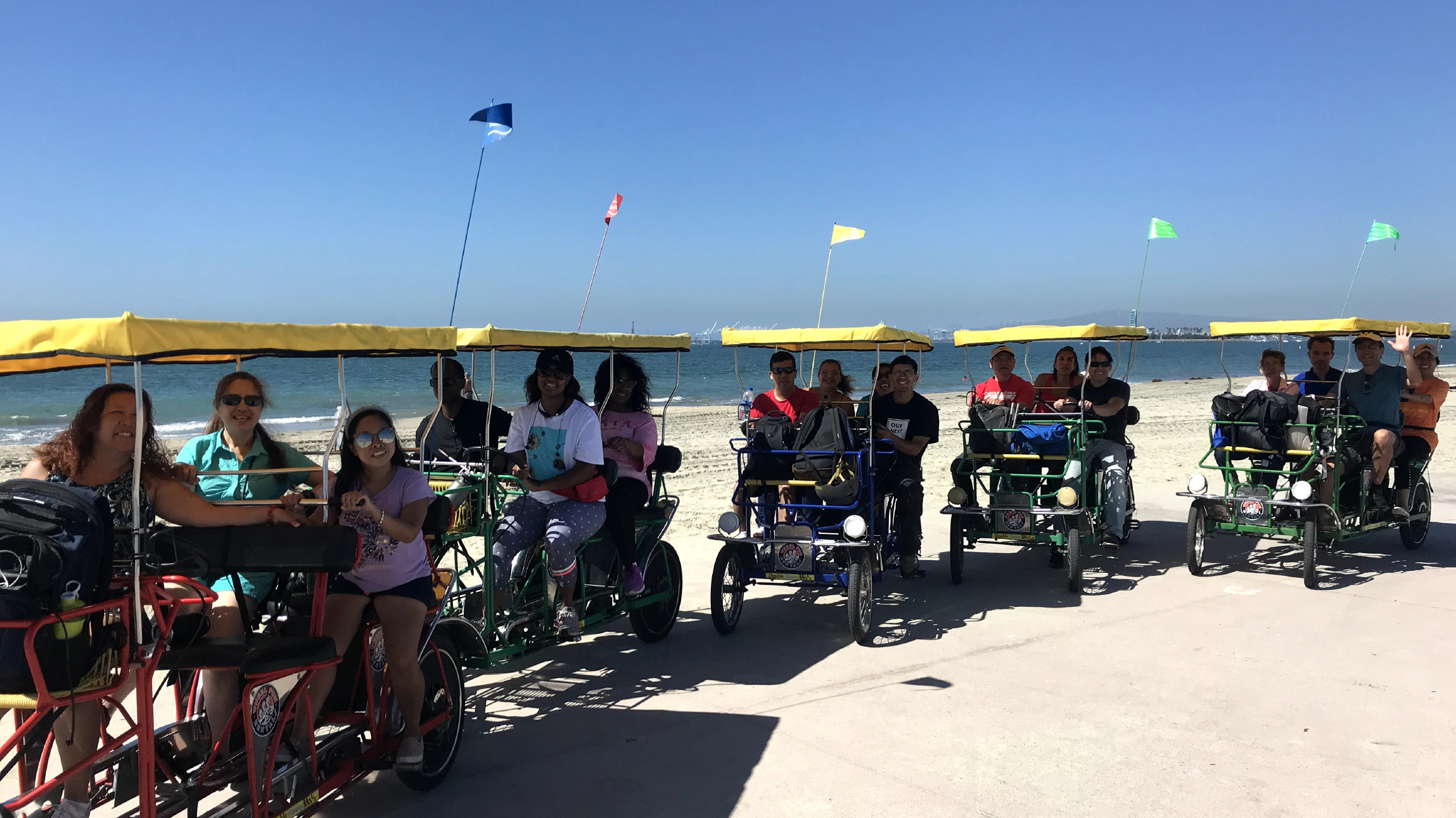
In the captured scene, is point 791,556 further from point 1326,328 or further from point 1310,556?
point 1326,328

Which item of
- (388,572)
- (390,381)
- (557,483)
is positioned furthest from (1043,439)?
(390,381)

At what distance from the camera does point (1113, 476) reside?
29.1 ft

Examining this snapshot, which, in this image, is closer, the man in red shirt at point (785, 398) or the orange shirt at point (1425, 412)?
the man in red shirt at point (785, 398)

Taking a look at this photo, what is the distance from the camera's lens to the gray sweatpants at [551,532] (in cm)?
571

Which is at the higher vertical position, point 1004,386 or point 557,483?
point 1004,386

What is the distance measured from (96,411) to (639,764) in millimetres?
2787

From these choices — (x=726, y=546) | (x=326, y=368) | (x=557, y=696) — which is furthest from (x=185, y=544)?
(x=326, y=368)

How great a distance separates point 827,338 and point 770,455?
0.99m

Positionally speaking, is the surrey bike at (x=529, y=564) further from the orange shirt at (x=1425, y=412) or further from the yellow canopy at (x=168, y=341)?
the orange shirt at (x=1425, y=412)

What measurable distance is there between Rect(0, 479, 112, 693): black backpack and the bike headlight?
168 inches

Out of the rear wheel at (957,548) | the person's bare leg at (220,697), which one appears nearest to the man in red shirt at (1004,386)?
the rear wheel at (957,548)

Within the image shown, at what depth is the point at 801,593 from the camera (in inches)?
326

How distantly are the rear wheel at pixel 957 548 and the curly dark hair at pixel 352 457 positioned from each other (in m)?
5.29

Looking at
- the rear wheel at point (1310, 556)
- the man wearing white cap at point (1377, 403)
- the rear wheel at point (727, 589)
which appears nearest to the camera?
the rear wheel at point (727, 589)
